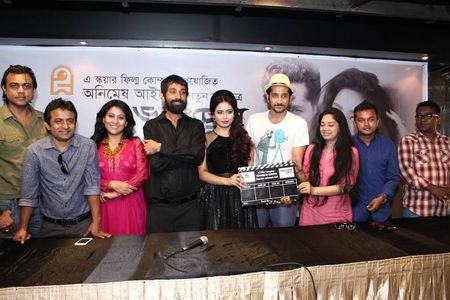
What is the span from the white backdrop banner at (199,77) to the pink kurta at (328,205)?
153 centimetres

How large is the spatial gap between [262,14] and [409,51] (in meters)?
1.93

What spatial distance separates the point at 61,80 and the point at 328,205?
319 cm

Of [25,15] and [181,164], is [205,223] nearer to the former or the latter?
[181,164]

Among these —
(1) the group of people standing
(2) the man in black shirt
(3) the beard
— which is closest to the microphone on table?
(1) the group of people standing

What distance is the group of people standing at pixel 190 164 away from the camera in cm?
254

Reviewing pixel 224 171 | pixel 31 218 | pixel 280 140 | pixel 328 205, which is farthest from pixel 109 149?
pixel 328 205

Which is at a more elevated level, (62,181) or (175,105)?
(175,105)

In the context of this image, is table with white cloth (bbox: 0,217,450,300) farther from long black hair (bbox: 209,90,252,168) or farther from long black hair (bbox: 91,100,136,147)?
long black hair (bbox: 91,100,136,147)

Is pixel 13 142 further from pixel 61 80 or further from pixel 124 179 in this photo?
pixel 61 80

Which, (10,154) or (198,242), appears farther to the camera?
(10,154)

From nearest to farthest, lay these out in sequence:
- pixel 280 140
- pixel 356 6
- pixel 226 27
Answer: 1. pixel 280 140
2. pixel 356 6
3. pixel 226 27

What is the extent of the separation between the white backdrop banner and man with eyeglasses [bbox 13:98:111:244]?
1636 millimetres

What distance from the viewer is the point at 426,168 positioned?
312 cm

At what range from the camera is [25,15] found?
359 cm
